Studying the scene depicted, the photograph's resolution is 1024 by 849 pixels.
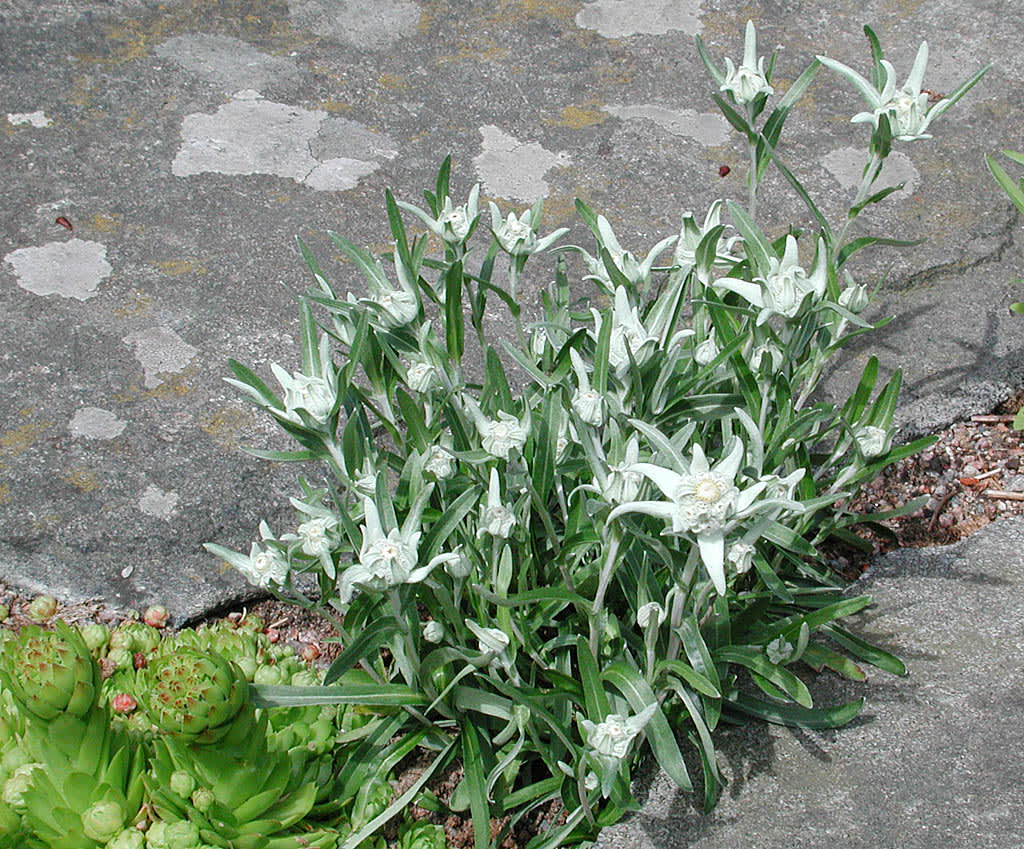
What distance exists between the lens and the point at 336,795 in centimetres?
217

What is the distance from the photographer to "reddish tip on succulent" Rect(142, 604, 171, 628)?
246 centimetres

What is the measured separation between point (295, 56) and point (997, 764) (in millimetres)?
3220

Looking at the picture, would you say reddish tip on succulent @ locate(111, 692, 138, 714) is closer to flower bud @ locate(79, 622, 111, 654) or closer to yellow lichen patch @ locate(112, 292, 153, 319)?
flower bud @ locate(79, 622, 111, 654)

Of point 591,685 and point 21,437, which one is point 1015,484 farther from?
point 21,437

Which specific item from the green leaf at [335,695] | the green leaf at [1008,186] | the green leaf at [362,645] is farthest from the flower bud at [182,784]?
the green leaf at [1008,186]

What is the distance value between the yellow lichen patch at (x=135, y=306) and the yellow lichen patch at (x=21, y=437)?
424 millimetres

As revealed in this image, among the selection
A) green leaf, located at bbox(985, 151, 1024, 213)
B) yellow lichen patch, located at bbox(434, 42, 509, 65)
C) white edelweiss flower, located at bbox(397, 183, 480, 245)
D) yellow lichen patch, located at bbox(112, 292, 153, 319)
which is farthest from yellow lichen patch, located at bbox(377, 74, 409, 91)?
green leaf, located at bbox(985, 151, 1024, 213)

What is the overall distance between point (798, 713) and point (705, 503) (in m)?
0.80

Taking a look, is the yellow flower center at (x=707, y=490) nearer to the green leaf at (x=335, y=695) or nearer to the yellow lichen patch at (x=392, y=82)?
the green leaf at (x=335, y=695)

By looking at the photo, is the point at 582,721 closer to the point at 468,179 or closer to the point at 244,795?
the point at 244,795

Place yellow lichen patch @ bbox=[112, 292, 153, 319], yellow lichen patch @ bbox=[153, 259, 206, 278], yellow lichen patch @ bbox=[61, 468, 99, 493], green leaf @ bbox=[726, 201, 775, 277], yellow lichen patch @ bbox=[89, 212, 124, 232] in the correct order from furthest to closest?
yellow lichen patch @ bbox=[89, 212, 124, 232] → yellow lichen patch @ bbox=[153, 259, 206, 278] → yellow lichen patch @ bbox=[112, 292, 153, 319] → yellow lichen patch @ bbox=[61, 468, 99, 493] → green leaf @ bbox=[726, 201, 775, 277]

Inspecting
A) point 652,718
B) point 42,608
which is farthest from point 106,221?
point 652,718

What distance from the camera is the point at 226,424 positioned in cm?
282

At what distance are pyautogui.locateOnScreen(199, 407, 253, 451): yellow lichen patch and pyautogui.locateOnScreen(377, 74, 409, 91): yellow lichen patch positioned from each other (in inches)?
61.1
